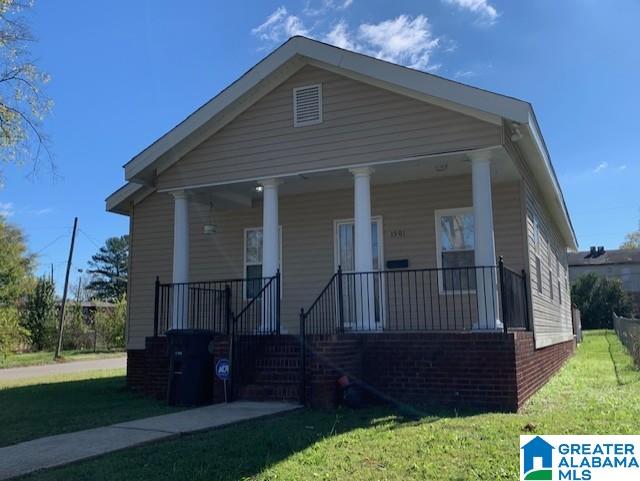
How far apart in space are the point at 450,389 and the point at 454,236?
3.37 metres

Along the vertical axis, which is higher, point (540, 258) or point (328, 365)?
point (540, 258)

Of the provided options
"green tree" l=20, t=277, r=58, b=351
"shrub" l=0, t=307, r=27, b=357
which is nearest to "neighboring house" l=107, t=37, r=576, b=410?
"shrub" l=0, t=307, r=27, b=357

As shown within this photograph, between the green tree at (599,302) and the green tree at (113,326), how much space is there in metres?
31.5

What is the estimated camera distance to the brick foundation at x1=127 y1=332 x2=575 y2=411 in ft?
26.0

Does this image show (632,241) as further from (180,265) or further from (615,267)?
(180,265)

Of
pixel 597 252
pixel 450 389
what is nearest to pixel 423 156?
pixel 450 389

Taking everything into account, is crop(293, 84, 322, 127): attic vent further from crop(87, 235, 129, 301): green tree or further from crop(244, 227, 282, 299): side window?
crop(87, 235, 129, 301): green tree

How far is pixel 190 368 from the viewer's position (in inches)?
346

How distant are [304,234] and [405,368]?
164 inches

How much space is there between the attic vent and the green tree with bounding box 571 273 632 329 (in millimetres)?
38354

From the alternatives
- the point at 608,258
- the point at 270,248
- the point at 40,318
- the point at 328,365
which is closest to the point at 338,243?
the point at 270,248

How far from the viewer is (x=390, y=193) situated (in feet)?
36.8

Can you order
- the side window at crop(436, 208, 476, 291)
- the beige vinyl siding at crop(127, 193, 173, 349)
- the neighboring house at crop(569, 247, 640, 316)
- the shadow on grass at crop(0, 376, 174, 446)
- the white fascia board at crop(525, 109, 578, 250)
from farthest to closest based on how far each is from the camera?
1. the neighboring house at crop(569, 247, 640, 316)
2. the beige vinyl siding at crop(127, 193, 173, 349)
3. the side window at crop(436, 208, 476, 291)
4. the white fascia board at crop(525, 109, 578, 250)
5. the shadow on grass at crop(0, 376, 174, 446)

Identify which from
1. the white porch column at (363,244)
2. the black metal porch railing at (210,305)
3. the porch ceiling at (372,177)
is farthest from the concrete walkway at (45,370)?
the white porch column at (363,244)
